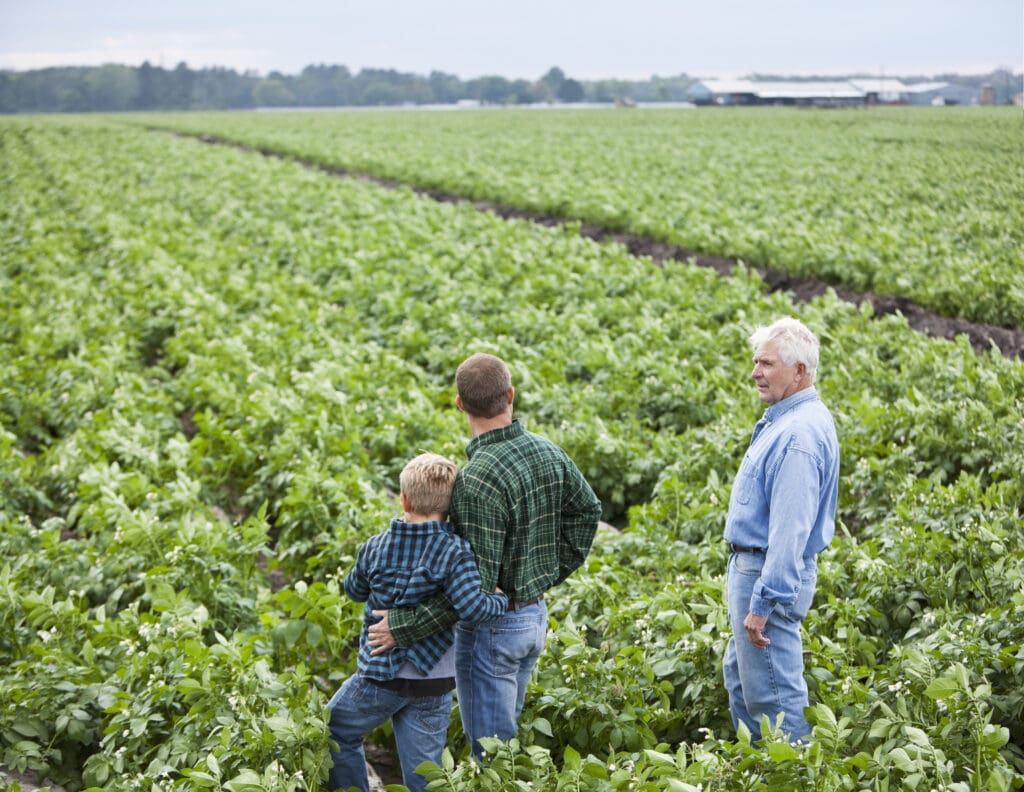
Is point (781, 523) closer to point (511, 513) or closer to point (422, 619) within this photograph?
point (511, 513)

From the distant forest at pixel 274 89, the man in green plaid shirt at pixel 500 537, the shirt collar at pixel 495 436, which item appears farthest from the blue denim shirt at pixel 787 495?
the distant forest at pixel 274 89

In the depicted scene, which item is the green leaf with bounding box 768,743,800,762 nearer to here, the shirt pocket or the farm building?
the shirt pocket

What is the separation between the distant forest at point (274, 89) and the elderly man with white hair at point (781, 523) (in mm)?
123041

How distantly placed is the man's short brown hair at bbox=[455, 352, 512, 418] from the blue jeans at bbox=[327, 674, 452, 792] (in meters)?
1.18

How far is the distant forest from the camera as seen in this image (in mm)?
142125

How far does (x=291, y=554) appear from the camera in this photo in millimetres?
5887

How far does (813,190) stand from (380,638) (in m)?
20.1

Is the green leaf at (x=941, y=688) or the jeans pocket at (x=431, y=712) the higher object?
the green leaf at (x=941, y=688)

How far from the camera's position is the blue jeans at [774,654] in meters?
3.73

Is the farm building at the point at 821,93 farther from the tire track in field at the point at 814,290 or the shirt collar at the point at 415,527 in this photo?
the shirt collar at the point at 415,527

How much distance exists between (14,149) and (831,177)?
3404 centimetres

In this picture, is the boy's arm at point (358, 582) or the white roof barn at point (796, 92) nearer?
the boy's arm at point (358, 582)

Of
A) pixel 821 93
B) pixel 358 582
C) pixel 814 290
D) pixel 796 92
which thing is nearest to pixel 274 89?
pixel 796 92

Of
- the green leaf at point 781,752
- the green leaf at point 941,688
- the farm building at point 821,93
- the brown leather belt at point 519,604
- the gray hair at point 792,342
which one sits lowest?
the green leaf at point 781,752
